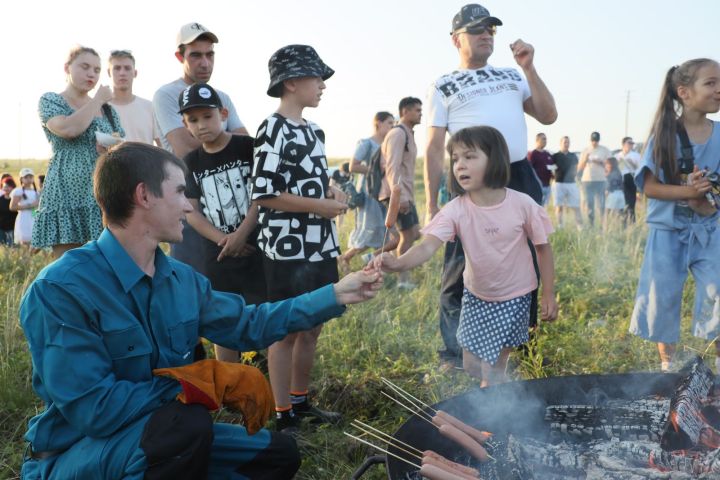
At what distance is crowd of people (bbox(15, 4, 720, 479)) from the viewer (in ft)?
6.52

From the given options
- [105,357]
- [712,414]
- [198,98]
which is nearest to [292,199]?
[198,98]

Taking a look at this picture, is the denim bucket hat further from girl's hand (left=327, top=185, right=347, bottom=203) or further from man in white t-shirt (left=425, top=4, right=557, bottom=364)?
man in white t-shirt (left=425, top=4, right=557, bottom=364)

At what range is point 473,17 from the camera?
3926 mm

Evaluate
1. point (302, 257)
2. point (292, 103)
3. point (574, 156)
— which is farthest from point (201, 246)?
point (574, 156)

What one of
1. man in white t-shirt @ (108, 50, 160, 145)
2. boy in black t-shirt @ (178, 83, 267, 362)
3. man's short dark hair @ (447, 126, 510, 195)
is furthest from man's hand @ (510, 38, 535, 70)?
man in white t-shirt @ (108, 50, 160, 145)

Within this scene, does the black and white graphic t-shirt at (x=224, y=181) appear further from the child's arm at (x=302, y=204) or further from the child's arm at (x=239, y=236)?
the child's arm at (x=302, y=204)

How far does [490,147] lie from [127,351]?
2.12 metres

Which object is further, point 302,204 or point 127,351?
point 302,204

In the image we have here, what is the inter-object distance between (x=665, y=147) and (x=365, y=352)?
2442mm

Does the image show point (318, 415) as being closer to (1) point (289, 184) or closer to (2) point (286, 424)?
(2) point (286, 424)

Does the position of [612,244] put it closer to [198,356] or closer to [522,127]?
[522,127]

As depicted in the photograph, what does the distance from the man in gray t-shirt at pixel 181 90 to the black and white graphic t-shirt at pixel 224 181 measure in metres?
0.18

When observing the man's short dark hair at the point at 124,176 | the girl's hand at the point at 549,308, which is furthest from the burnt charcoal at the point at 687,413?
the man's short dark hair at the point at 124,176

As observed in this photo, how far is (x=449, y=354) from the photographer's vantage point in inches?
167
